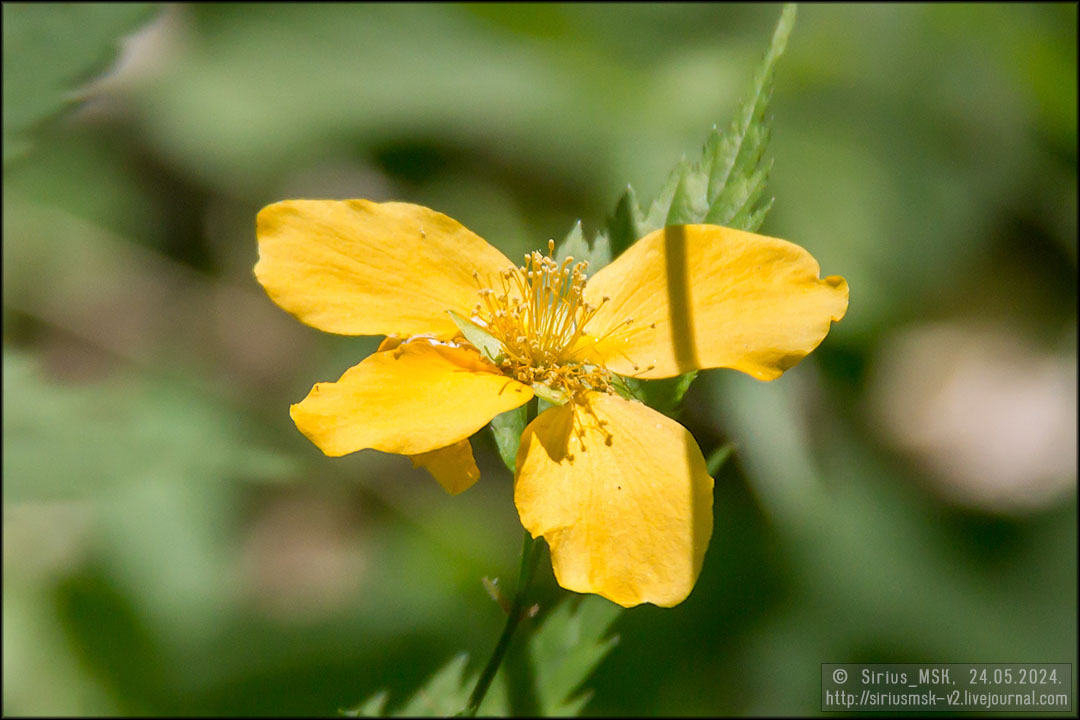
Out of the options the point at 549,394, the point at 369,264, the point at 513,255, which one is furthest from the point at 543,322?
the point at 513,255

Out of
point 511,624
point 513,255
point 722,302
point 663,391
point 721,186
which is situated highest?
point 721,186

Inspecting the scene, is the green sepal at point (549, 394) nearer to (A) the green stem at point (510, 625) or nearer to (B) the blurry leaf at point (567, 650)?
(A) the green stem at point (510, 625)

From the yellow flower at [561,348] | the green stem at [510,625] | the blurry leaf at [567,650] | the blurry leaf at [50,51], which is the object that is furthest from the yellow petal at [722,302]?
the blurry leaf at [50,51]

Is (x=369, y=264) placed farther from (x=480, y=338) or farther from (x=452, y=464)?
(x=452, y=464)

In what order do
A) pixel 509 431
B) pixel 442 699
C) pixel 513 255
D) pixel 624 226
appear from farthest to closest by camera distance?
pixel 513 255, pixel 442 699, pixel 624 226, pixel 509 431

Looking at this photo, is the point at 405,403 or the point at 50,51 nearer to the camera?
the point at 405,403

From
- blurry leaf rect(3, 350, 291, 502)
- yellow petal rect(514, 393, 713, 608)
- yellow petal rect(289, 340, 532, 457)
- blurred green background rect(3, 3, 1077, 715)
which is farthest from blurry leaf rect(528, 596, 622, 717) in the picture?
blurred green background rect(3, 3, 1077, 715)

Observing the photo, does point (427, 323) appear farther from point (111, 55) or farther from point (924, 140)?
point (924, 140)

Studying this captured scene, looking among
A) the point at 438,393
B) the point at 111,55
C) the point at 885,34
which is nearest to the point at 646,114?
the point at 885,34
